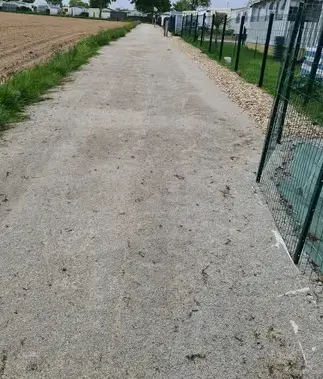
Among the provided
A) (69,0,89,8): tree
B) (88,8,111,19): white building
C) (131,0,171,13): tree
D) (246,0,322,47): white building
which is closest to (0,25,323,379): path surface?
(246,0,322,47): white building

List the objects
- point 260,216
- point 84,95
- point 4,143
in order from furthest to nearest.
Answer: point 84,95 < point 4,143 < point 260,216

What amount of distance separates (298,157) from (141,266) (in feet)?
11.1

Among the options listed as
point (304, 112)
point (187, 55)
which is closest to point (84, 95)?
point (304, 112)

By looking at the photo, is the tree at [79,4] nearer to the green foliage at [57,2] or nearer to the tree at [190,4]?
the green foliage at [57,2]

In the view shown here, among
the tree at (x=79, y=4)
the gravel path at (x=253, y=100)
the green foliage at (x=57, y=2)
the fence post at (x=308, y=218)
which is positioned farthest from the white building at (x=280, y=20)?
the green foliage at (x=57, y=2)

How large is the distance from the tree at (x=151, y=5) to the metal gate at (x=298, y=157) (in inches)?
4823

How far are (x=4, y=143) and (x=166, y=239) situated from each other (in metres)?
3.35

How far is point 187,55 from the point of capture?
65.3 feet

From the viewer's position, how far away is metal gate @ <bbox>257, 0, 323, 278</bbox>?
3662 millimetres

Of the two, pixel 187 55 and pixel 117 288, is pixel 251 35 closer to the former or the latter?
pixel 187 55

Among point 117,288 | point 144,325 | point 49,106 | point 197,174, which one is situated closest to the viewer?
point 144,325

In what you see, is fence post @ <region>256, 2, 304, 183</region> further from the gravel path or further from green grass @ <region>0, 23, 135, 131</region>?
green grass @ <region>0, 23, 135, 131</region>

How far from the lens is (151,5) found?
11900cm

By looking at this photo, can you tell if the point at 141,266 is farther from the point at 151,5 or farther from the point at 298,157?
the point at 151,5
